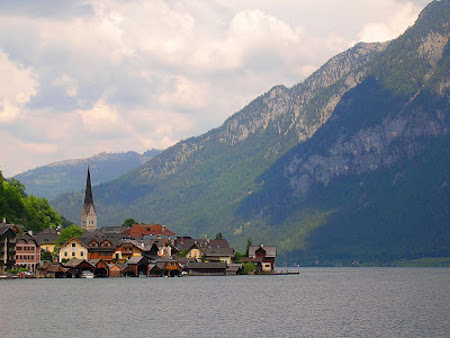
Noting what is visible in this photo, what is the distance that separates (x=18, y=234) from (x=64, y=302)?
79330mm

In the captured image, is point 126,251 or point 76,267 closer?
point 76,267

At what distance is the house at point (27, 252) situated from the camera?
600 ft

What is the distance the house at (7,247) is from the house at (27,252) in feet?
6.43

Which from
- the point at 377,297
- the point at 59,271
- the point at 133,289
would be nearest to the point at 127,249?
the point at 59,271

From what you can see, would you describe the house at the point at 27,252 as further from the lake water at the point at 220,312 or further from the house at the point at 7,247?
the lake water at the point at 220,312

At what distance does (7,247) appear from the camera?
17750 cm

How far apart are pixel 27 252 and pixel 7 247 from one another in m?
8.77

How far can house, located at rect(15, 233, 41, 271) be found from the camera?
18300 centimetres

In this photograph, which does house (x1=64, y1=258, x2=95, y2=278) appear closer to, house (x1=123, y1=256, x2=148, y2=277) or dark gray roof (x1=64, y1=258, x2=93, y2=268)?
dark gray roof (x1=64, y1=258, x2=93, y2=268)

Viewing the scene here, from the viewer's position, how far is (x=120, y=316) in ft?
300

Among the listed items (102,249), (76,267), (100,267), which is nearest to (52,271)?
(76,267)

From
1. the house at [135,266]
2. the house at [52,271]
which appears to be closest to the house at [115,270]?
the house at [135,266]

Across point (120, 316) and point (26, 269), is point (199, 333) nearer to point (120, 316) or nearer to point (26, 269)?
point (120, 316)

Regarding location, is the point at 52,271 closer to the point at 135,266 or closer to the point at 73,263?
the point at 73,263
